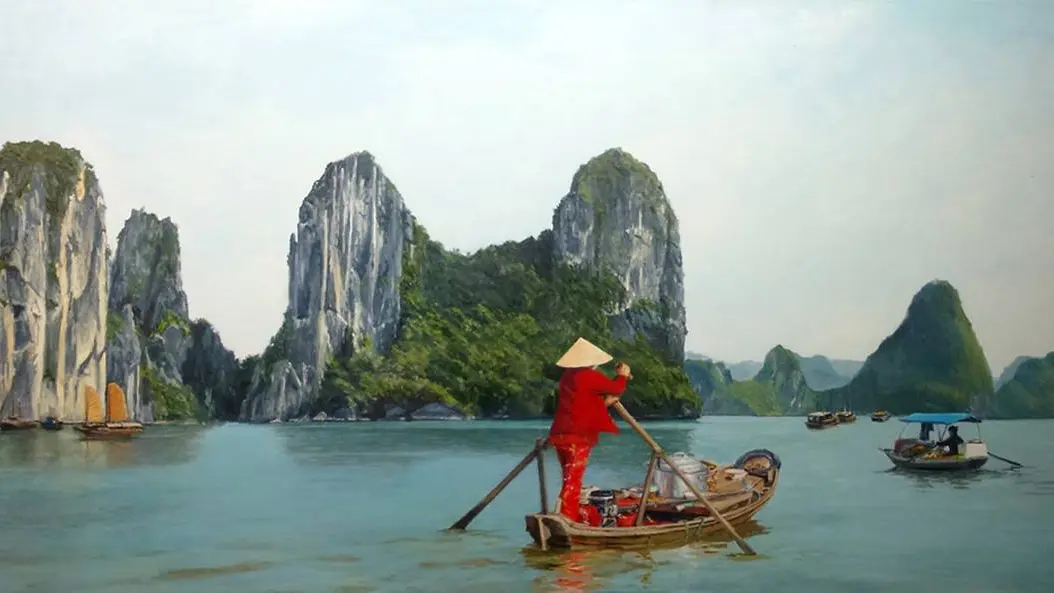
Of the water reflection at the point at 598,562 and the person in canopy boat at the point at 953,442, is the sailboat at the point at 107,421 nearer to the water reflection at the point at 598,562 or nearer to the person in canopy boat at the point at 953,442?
the person in canopy boat at the point at 953,442

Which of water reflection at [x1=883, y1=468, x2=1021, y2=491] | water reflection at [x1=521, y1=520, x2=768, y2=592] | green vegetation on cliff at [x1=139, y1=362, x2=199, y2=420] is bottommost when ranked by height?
water reflection at [x1=521, y1=520, x2=768, y2=592]

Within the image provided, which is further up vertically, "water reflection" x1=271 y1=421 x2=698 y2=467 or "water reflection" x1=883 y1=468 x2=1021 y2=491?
"water reflection" x1=271 y1=421 x2=698 y2=467

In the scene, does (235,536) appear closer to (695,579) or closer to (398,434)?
(695,579)

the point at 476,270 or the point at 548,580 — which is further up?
the point at 476,270

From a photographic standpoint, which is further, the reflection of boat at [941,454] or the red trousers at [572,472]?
the reflection of boat at [941,454]

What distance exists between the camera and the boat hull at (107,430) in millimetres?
31234

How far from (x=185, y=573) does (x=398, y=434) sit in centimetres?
2686

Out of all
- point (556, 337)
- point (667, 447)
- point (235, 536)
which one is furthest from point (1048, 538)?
point (556, 337)

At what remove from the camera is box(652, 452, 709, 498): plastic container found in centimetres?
1061

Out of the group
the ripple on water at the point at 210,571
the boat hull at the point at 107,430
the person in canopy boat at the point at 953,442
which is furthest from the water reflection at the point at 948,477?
the boat hull at the point at 107,430

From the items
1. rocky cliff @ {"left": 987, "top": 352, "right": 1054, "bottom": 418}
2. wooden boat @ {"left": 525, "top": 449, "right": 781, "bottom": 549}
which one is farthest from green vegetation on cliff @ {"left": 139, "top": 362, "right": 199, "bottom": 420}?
wooden boat @ {"left": 525, "top": 449, "right": 781, "bottom": 549}

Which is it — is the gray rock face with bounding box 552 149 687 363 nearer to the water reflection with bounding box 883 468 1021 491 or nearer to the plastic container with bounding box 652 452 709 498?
the water reflection with bounding box 883 468 1021 491

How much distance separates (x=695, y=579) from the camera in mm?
8836

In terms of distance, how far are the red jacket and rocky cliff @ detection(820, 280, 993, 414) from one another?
79.9 feet
